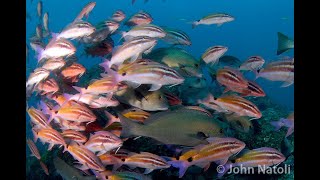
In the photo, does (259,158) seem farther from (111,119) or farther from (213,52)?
(213,52)

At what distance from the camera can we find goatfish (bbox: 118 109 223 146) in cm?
431

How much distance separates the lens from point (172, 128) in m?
4.34

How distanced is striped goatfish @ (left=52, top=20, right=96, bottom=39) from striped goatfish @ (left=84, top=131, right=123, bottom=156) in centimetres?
224

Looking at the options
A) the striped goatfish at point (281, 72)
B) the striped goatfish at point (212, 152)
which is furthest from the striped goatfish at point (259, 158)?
the striped goatfish at point (281, 72)

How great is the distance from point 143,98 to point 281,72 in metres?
2.55

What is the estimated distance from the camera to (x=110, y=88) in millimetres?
4805

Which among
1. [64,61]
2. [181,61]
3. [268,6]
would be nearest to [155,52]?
[181,61]

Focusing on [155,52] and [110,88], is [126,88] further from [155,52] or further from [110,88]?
[155,52]

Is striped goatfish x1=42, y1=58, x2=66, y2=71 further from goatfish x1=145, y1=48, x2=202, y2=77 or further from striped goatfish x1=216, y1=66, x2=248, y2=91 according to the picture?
striped goatfish x1=216, y1=66, x2=248, y2=91

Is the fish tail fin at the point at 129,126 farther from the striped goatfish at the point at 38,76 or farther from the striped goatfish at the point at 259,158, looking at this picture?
the striped goatfish at the point at 38,76

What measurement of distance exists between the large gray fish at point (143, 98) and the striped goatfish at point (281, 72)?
2.03m

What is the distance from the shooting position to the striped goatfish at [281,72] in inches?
201

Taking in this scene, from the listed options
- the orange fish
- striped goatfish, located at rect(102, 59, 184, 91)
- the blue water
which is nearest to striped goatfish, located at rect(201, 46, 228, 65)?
striped goatfish, located at rect(102, 59, 184, 91)

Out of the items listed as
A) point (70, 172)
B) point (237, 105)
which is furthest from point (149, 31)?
point (70, 172)
